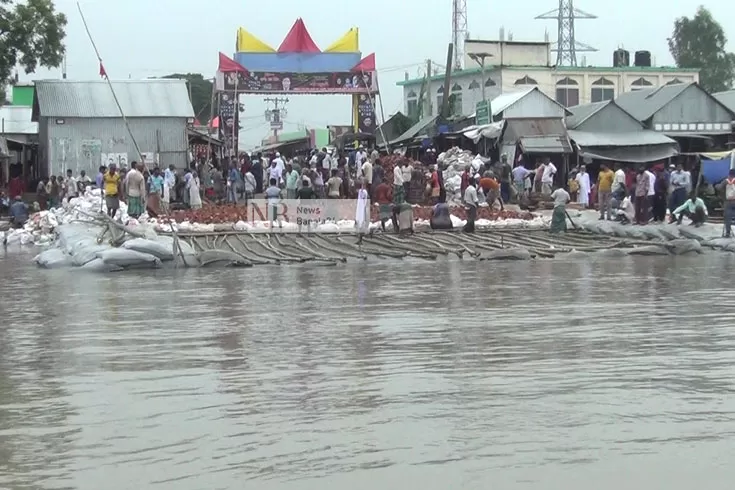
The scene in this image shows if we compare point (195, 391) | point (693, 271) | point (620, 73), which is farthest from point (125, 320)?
point (620, 73)

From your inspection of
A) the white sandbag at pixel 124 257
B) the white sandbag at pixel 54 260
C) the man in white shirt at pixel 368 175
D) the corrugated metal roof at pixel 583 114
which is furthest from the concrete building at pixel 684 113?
the white sandbag at pixel 124 257

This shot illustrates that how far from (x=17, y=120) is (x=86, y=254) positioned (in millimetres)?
28911

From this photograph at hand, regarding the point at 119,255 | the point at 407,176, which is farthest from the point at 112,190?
the point at 407,176

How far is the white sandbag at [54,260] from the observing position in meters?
18.1

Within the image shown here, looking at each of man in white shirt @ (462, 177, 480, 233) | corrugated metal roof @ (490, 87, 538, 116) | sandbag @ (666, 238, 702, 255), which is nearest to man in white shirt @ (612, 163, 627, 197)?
man in white shirt @ (462, 177, 480, 233)

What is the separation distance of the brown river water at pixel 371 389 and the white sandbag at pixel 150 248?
10.2ft

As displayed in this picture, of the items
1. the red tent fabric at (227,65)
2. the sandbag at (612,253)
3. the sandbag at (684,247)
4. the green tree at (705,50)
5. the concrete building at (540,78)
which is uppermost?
the green tree at (705,50)

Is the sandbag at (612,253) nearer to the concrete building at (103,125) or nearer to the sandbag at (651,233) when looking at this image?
the sandbag at (651,233)

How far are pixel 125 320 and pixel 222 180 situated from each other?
1992cm

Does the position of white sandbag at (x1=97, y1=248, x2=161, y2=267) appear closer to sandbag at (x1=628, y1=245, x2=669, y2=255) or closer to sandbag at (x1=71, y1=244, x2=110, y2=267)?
sandbag at (x1=71, y1=244, x2=110, y2=267)

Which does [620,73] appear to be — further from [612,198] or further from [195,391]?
[195,391]

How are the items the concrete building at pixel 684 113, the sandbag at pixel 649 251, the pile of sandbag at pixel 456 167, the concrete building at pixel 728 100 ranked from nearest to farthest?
1. the sandbag at pixel 649 251
2. the pile of sandbag at pixel 456 167
3. the concrete building at pixel 684 113
4. the concrete building at pixel 728 100

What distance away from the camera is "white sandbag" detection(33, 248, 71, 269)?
59.5ft

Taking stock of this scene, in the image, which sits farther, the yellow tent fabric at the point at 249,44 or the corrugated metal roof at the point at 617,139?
the yellow tent fabric at the point at 249,44
